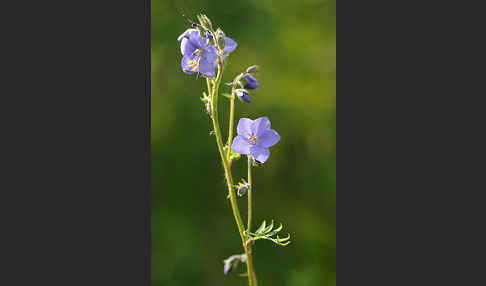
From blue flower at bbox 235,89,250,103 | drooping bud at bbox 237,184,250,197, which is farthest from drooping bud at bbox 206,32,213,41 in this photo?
drooping bud at bbox 237,184,250,197

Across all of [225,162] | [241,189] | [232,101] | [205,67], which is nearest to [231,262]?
[241,189]

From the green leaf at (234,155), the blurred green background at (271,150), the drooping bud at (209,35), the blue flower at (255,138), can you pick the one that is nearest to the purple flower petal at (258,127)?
the blue flower at (255,138)

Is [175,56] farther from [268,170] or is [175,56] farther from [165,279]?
[165,279]

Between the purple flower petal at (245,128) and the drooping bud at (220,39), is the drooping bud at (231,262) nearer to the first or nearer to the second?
the purple flower petal at (245,128)

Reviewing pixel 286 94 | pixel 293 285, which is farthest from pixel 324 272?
pixel 286 94

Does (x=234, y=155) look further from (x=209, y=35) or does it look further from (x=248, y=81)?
(x=209, y=35)

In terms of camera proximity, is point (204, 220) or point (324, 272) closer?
point (324, 272)

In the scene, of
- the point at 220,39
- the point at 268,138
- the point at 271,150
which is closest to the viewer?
the point at 220,39
